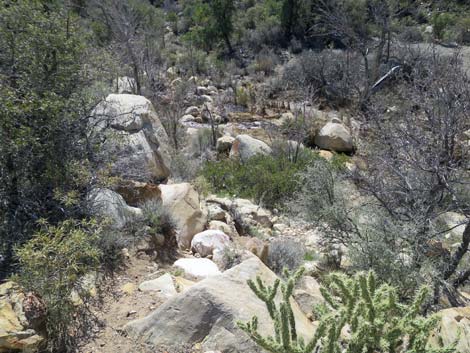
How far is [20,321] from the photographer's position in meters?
2.43

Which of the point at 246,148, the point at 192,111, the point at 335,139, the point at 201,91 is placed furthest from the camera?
the point at 201,91

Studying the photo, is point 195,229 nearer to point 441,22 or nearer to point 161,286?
point 161,286

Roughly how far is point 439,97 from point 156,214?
134 inches

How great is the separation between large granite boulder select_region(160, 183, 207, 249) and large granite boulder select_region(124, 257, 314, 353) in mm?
1790

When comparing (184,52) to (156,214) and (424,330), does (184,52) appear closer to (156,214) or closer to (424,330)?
(156,214)

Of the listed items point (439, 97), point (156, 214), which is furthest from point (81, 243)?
point (439, 97)

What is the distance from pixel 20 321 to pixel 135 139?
347 cm

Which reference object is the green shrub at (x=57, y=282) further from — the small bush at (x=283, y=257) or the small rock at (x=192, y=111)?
the small rock at (x=192, y=111)

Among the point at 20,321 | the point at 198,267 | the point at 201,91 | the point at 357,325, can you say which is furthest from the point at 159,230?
the point at 201,91

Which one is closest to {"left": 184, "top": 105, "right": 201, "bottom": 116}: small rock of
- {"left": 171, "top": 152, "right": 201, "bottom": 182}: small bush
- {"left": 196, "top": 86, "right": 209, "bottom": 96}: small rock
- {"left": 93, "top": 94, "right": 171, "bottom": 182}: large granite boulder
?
{"left": 196, "top": 86, "right": 209, "bottom": 96}: small rock

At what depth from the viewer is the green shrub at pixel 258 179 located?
735cm

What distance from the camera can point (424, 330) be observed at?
208cm

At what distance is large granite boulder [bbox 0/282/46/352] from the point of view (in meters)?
2.28

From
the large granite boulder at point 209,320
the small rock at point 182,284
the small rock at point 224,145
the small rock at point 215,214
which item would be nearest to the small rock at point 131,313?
the large granite boulder at point 209,320
